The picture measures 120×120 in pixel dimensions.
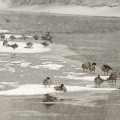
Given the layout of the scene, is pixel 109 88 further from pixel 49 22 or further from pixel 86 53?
pixel 49 22

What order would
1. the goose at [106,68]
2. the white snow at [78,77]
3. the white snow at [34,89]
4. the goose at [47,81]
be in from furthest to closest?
the goose at [106,68] → the white snow at [78,77] → the goose at [47,81] → the white snow at [34,89]

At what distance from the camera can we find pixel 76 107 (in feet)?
67.5

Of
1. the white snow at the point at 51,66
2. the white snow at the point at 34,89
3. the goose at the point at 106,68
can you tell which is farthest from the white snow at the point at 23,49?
the white snow at the point at 34,89

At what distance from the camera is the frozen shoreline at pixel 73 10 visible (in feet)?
314

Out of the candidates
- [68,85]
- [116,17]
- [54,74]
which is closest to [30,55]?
[54,74]

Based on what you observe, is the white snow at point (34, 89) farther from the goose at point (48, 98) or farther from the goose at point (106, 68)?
the goose at point (106, 68)

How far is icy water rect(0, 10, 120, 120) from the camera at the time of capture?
1966cm

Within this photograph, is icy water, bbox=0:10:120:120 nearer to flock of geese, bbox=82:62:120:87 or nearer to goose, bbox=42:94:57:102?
goose, bbox=42:94:57:102

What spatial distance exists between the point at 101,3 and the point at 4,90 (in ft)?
273

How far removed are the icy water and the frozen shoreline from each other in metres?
51.8

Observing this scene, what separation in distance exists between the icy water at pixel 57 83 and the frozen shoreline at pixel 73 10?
51.8 metres

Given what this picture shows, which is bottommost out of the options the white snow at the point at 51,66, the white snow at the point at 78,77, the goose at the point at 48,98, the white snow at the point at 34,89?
the goose at the point at 48,98

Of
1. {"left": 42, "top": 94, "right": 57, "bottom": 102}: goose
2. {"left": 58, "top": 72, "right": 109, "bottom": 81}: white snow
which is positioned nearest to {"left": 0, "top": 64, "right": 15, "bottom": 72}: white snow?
{"left": 58, "top": 72, "right": 109, "bottom": 81}: white snow

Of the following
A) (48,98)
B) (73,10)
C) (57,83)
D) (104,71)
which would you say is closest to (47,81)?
(57,83)
